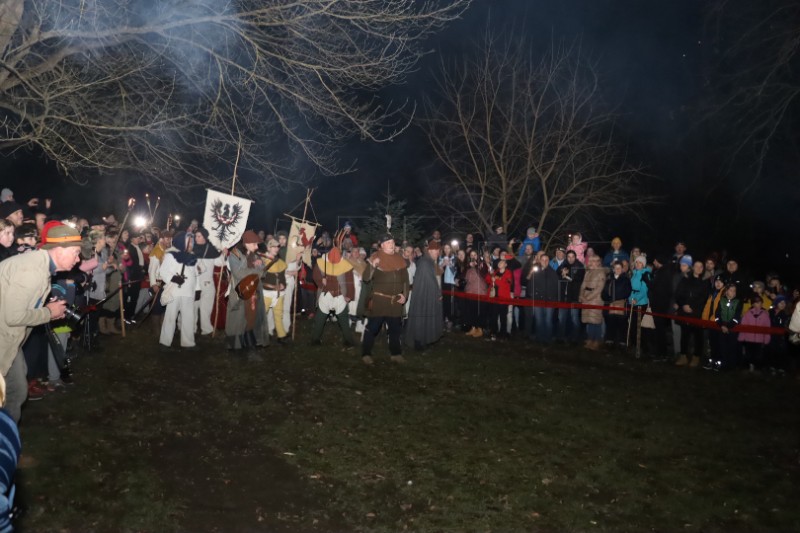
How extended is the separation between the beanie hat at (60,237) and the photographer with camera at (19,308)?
20cm

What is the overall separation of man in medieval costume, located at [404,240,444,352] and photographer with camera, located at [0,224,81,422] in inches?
289

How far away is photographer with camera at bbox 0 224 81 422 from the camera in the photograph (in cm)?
524

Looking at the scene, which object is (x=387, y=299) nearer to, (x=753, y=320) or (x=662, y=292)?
(x=662, y=292)

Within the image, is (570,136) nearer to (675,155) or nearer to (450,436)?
(675,155)

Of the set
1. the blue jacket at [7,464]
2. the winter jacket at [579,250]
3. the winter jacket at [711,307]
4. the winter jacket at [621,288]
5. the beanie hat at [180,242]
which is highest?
the winter jacket at [579,250]

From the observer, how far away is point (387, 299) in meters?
11.2

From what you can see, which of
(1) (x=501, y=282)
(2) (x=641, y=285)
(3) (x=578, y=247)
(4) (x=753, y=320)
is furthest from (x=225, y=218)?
(4) (x=753, y=320)

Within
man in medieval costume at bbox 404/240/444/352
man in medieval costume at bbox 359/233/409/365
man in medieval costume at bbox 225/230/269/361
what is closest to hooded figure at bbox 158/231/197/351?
man in medieval costume at bbox 225/230/269/361

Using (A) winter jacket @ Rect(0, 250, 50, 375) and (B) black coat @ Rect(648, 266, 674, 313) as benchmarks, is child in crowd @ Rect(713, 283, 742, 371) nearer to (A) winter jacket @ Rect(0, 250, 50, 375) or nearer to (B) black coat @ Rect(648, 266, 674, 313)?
(B) black coat @ Rect(648, 266, 674, 313)

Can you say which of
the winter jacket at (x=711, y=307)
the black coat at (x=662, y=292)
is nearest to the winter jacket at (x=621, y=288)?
the black coat at (x=662, y=292)

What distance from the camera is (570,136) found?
19.6 meters

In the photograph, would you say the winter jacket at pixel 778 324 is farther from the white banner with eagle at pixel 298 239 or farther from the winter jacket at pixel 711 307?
the white banner with eagle at pixel 298 239

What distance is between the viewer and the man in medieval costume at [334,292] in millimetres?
12203

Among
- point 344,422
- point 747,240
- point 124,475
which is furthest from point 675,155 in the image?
point 124,475
